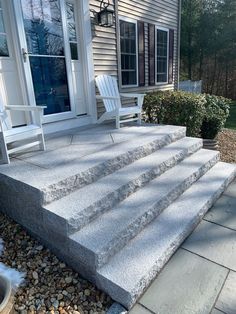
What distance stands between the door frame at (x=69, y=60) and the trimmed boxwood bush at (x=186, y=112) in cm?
116

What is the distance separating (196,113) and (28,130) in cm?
299

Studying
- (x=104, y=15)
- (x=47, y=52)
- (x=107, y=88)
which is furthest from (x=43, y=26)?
(x=107, y=88)

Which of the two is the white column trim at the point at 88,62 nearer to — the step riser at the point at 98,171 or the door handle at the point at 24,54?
the door handle at the point at 24,54

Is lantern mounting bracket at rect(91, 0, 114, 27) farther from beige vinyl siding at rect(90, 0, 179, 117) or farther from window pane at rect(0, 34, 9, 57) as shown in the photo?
window pane at rect(0, 34, 9, 57)

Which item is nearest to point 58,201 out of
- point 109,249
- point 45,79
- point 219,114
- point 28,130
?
point 109,249

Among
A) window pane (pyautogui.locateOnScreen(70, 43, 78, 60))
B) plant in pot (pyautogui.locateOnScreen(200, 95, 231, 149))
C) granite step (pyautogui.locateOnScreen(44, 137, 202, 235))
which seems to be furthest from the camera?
plant in pot (pyautogui.locateOnScreen(200, 95, 231, 149))

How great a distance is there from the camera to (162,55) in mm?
6551

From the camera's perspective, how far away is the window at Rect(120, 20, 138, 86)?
5.07 m

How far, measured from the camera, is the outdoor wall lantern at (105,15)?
4031mm

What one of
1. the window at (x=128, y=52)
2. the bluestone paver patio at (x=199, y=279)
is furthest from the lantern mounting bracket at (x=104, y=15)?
the bluestone paver patio at (x=199, y=279)

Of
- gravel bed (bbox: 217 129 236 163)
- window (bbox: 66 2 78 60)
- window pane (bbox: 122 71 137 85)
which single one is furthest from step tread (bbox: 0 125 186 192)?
window pane (bbox: 122 71 137 85)

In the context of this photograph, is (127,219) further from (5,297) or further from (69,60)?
(69,60)

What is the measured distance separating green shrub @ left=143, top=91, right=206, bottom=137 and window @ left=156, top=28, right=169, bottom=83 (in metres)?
2.11

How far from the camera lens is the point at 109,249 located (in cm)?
164
